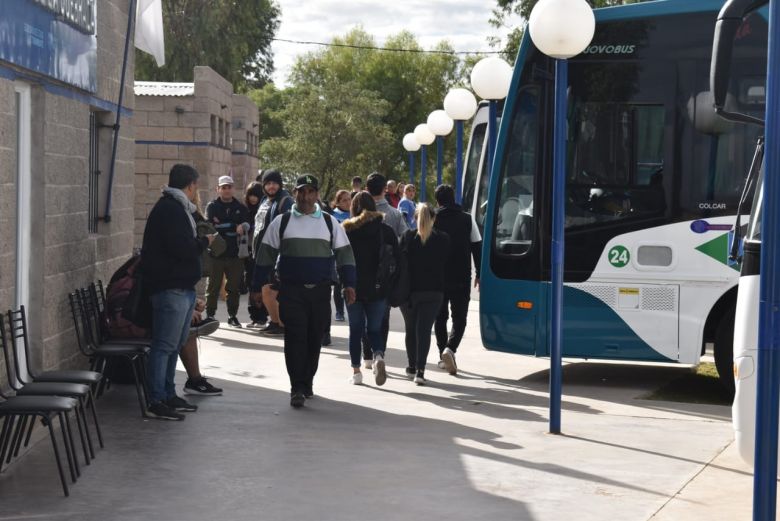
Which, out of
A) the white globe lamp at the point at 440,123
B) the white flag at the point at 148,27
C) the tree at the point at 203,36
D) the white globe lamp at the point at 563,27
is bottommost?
the white globe lamp at the point at 440,123

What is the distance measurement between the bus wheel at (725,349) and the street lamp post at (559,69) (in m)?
2.59

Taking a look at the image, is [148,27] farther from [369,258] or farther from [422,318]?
[422,318]

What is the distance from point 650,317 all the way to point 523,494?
452 centimetres

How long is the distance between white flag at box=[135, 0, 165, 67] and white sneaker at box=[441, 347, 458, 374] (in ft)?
12.8

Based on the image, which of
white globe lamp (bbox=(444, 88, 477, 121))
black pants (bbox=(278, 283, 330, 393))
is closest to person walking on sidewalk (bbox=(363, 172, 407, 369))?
black pants (bbox=(278, 283, 330, 393))

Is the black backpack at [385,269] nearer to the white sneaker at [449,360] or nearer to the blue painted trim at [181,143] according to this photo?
the white sneaker at [449,360]

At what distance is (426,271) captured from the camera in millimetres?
12102

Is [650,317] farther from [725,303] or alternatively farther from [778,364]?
[778,364]

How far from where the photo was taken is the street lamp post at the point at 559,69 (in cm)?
947

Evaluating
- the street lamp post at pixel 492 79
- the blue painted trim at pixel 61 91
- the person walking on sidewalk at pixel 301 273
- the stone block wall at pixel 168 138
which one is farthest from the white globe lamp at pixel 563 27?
the stone block wall at pixel 168 138

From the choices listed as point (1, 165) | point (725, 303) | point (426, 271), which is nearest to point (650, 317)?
point (725, 303)

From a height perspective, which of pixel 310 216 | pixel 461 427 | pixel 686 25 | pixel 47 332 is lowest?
pixel 461 427

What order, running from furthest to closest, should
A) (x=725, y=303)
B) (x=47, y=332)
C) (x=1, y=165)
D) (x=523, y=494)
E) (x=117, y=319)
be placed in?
(x=725, y=303) < (x=117, y=319) < (x=47, y=332) < (x=1, y=165) < (x=523, y=494)

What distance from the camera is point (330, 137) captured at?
5238cm
